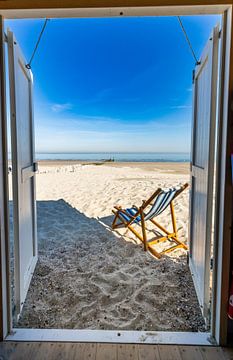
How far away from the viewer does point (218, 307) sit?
133 cm

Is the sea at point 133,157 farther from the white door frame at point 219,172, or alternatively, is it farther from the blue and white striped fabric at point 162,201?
the white door frame at point 219,172

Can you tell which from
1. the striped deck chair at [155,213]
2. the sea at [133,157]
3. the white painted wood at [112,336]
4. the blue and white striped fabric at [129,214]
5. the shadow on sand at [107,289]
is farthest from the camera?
the sea at [133,157]

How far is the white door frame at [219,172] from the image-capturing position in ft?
4.09

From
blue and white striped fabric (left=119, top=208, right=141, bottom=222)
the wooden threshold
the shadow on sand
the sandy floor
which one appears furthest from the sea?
the wooden threshold

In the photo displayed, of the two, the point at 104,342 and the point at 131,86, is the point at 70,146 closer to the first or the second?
the point at 131,86

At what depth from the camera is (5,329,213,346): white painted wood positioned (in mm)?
1353

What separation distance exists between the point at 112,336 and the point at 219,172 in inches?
46.6

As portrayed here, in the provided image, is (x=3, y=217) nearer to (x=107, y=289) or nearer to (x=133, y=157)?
(x=107, y=289)

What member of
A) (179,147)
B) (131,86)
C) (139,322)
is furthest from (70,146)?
(139,322)

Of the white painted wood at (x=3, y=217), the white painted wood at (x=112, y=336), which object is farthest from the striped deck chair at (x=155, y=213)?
the white painted wood at (x=3, y=217)

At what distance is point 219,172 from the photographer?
1324mm

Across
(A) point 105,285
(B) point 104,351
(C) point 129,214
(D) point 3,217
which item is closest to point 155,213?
(C) point 129,214

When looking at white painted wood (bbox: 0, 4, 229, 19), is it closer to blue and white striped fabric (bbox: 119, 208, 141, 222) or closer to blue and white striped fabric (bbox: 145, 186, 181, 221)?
blue and white striped fabric (bbox: 145, 186, 181, 221)

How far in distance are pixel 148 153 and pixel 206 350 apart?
34820 mm
